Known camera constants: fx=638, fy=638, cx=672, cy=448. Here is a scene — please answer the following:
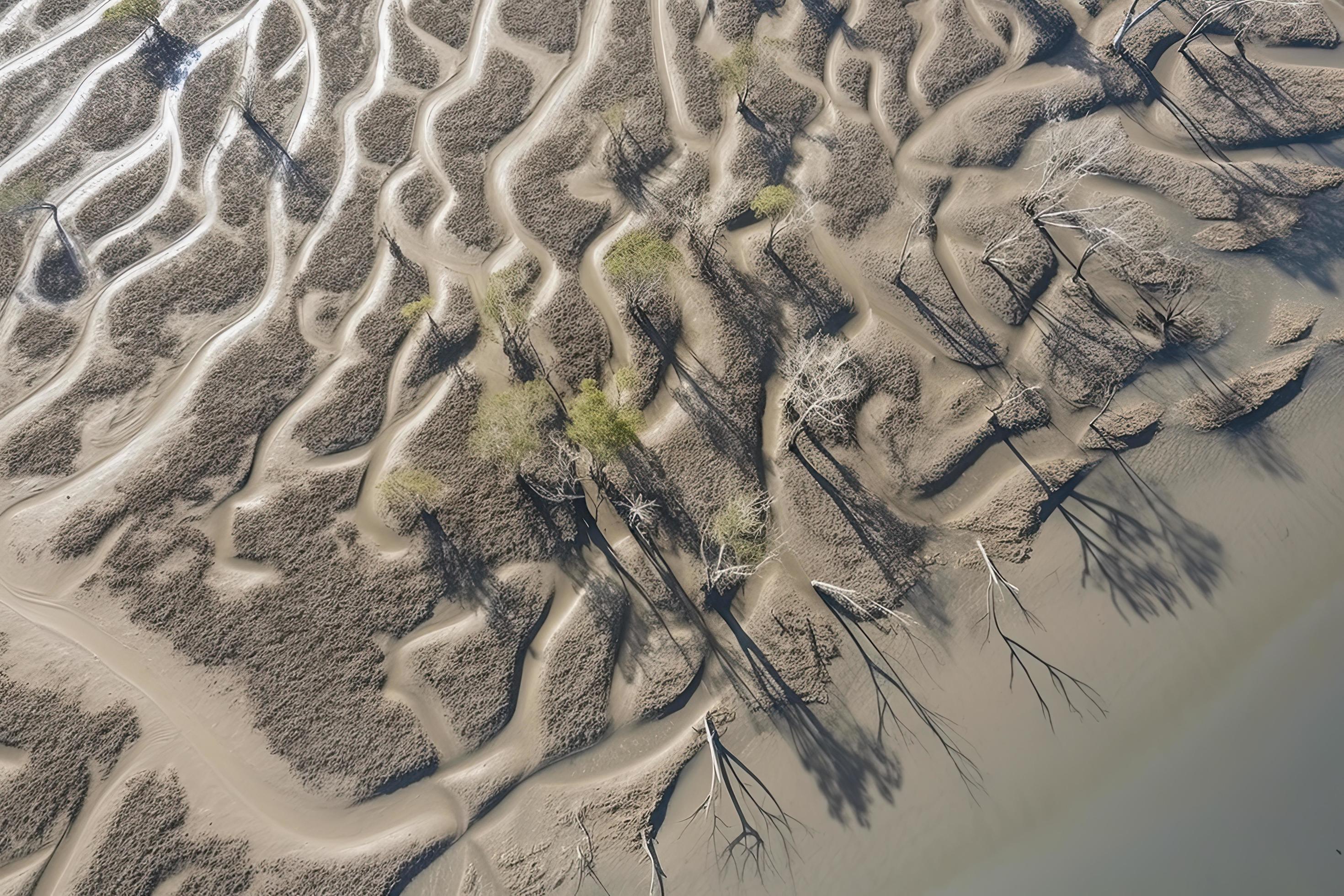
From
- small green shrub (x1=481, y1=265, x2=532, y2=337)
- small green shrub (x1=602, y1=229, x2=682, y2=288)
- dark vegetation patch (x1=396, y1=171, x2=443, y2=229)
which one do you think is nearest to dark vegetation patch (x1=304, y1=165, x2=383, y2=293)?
dark vegetation patch (x1=396, y1=171, x2=443, y2=229)

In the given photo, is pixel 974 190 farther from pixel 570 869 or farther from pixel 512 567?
pixel 570 869

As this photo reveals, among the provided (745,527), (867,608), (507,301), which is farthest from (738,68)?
(867,608)

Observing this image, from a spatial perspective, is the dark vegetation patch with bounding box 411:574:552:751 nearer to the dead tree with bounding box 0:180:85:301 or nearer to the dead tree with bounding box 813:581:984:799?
the dead tree with bounding box 813:581:984:799

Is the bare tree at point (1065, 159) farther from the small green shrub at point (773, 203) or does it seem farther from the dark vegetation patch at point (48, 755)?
the dark vegetation patch at point (48, 755)

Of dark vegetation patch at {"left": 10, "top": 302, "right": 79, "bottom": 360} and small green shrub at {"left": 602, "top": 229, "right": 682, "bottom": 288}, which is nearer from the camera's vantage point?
dark vegetation patch at {"left": 10, "top": 302, "right": 79, "bottom": 360}

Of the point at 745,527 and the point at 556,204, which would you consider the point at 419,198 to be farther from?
the point at 745,527

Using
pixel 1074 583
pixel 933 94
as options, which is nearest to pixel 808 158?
pixel 933 94

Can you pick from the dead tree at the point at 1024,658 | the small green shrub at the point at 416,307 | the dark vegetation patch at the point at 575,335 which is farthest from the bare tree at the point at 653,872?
the small green shrub at the point at 416,307

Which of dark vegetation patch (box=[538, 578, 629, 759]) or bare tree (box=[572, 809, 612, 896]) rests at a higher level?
dark vegetation patch (box=[538, 578, 629, 759])
